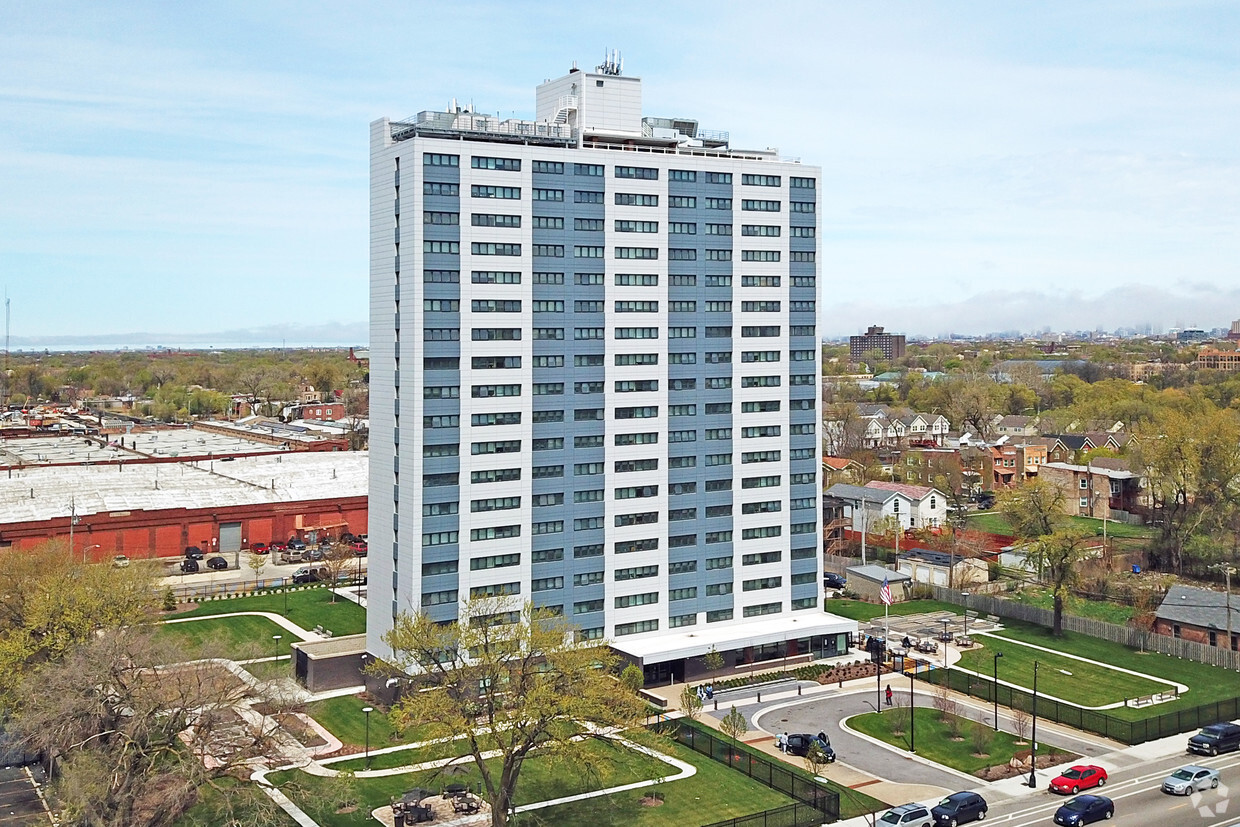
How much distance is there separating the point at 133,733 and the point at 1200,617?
7577 cm

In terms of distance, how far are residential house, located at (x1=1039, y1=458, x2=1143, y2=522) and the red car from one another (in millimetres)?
90713

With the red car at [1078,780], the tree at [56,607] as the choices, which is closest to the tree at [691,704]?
the red car at [1078,780]

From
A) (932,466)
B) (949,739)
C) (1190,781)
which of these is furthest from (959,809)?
(932,466)

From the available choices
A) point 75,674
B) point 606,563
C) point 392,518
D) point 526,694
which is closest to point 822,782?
point 526,694

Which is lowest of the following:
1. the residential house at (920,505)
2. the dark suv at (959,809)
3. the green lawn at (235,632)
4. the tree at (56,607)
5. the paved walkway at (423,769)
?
the paved walkway at (423,769)

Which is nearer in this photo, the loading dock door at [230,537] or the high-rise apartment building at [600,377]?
the high-rise apartment building at [600,377]

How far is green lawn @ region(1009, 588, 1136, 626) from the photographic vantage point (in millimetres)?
97500

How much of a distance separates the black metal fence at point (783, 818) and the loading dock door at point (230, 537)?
8510 centimetres

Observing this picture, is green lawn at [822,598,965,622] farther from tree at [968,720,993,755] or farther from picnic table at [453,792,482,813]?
picnic table at [453,792,482,813]

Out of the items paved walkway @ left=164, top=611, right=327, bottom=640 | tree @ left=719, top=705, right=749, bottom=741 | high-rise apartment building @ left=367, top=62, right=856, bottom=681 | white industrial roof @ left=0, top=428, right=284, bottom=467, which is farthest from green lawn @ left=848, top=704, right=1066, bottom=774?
white industrial roof @ left=0, top=428, right=284, bottom=467

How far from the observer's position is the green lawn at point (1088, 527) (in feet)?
439

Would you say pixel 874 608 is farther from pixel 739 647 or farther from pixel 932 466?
pixel 932 466

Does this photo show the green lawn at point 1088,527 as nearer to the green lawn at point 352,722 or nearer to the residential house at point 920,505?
the residential house at point 920,505

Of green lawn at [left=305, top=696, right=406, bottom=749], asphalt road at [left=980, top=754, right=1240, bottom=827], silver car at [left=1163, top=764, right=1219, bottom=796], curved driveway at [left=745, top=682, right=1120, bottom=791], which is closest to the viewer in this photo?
asphalt road at [left=980, top=754, right=1240, bottom=827]
